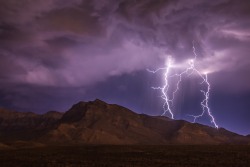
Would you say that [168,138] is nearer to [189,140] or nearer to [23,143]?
[189,140]

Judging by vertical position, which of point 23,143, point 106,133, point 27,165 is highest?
point 106,133

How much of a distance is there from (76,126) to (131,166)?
144 meters

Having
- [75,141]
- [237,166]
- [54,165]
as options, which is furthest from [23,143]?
[237,166]

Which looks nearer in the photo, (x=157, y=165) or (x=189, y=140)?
(x=157, y=165)

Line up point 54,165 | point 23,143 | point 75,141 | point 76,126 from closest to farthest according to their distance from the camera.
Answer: point 54,165 < point 23,143 < point 75,141 < point 76,126

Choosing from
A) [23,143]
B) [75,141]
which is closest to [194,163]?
[23,143]

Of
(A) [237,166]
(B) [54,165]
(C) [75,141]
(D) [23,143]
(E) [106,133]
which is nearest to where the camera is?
(A) [237,166]

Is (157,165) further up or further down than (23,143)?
further down

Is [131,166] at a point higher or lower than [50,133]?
lower

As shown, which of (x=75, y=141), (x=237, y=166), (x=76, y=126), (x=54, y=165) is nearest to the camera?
(x=237, y=166)

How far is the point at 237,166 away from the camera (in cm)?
5038

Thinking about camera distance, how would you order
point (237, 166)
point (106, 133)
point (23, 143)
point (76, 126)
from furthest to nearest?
1. point (76, 126)
2. point (106, 133)
3. point (23, 143)
4. point (237, 166)

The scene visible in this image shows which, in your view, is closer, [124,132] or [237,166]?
[237,166]

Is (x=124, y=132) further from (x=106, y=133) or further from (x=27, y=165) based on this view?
(x=27, y=165)
